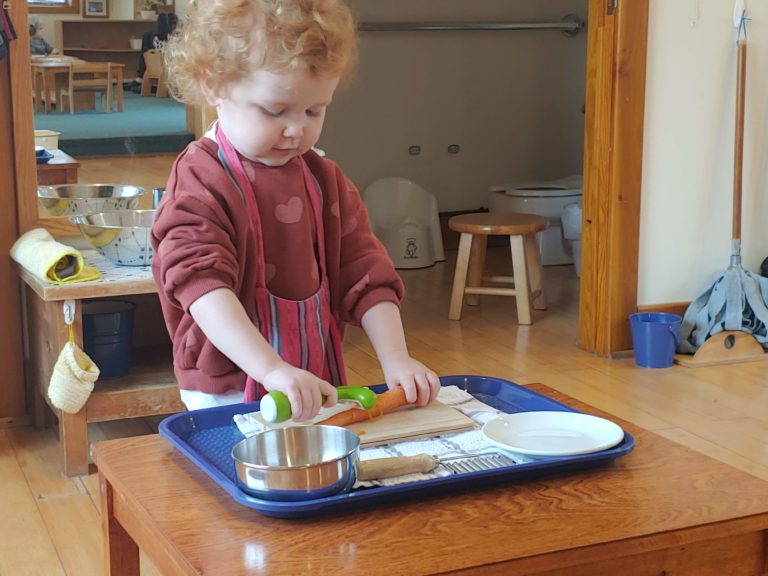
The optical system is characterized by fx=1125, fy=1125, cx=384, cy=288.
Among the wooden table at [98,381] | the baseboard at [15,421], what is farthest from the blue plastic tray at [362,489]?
the baseboard at [15,421]

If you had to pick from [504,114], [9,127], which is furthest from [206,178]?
[504,114]

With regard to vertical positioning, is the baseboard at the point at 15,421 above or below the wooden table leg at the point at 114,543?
below

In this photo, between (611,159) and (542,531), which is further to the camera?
(611,159)

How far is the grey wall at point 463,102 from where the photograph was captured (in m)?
5.16

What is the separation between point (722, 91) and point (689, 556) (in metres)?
2.77

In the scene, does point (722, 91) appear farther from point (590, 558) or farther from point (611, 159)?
point (590, 558)

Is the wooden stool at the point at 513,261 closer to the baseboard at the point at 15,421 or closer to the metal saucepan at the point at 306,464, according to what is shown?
the baseboard at the point at 15,421

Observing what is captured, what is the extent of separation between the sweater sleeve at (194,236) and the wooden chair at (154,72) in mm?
1566

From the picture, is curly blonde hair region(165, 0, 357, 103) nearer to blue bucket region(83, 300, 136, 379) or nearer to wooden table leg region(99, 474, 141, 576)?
wooden table leg region(99, 474, 141, 576)

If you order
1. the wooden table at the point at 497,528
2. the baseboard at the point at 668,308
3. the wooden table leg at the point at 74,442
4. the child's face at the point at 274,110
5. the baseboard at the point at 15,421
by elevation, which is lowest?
the baseboard at the point at 15,421

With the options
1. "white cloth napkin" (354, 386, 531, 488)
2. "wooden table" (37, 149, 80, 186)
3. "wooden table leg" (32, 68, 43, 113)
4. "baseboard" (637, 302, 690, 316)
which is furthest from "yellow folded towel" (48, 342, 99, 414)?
"baseboard" (637, 302, 690, 316)

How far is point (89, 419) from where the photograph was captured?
103 inches

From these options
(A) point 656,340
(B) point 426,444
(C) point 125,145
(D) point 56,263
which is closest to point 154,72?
(C) point 125,145

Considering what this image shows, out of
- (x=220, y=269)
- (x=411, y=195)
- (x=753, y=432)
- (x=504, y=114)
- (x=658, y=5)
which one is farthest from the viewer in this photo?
(x=504, y=114)
